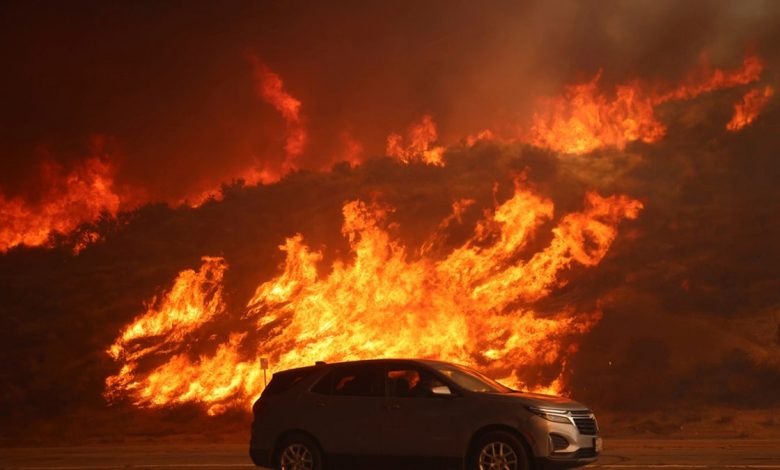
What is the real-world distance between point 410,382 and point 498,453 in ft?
5.25

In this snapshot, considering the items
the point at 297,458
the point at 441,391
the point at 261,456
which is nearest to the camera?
the point at 441,391

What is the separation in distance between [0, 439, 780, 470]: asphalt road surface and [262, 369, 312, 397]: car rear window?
353 centimetres

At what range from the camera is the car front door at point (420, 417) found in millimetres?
11320

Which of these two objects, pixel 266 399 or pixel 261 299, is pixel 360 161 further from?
pixel 266 399

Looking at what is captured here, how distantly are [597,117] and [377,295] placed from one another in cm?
3147

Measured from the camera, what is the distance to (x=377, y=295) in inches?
1409

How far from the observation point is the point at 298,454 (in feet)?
39.6

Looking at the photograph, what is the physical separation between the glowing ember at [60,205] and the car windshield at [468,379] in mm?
47450

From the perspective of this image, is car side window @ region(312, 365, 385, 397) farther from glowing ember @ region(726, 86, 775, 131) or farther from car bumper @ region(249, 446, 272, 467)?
glowing ember @ region(726, 86, 775, 131)

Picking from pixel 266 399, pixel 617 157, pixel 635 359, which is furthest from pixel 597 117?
pixel 266 399

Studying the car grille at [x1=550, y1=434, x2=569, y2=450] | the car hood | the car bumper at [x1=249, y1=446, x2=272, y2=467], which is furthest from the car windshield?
the car bumper at [x1=249, y1=446, x2=272, y2=467]

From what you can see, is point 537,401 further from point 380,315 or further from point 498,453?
point 380,315

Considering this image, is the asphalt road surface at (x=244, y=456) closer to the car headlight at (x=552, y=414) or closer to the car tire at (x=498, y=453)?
the car headlight at (x=552, y=414)

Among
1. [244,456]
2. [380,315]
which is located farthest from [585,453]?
[380,315]
